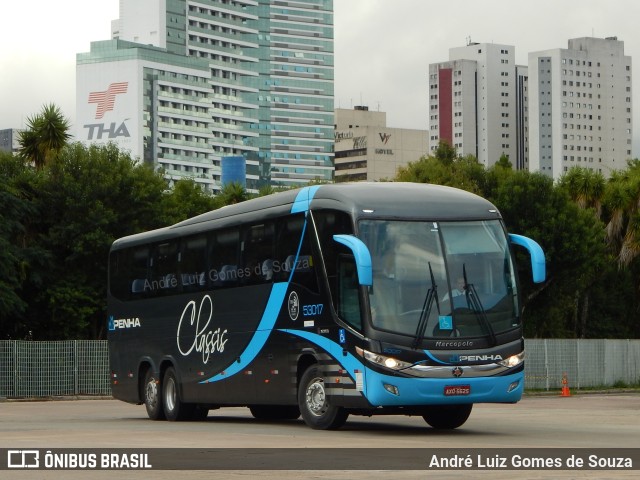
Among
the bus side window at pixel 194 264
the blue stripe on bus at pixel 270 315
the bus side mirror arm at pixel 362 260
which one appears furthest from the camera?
the bus side window at pixel 194 264

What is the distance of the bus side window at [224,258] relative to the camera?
80.2 feet

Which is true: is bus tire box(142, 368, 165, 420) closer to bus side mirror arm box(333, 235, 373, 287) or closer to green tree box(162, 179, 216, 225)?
bus side mirror arm box(333, 235, 373, 287)

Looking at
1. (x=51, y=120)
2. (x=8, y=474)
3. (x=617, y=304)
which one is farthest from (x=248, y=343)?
(x=617, y=304)

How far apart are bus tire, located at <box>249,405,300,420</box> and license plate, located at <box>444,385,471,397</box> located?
639 centimetres

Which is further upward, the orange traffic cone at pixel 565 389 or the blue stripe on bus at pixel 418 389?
the blue stripe on bus at pixel 418 389

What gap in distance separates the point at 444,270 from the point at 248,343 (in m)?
5.07

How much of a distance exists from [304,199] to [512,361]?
4.32 metres

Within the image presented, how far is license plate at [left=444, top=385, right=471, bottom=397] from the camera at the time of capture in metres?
20.0

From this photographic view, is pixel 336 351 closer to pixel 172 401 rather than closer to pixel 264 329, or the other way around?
pixel 264 329

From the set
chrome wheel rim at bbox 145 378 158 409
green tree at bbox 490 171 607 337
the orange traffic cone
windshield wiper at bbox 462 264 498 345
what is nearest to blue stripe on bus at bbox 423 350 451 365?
windshield wiper at bbox 462 264 498 345

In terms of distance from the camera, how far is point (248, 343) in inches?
947

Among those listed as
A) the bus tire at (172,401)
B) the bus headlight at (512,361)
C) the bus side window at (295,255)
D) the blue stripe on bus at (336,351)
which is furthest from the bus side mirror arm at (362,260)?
the bus tire at (172,401)

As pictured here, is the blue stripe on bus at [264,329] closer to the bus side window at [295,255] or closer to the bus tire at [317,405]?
the bus side window at [295,255]

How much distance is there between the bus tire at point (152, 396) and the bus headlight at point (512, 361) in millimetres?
9456
